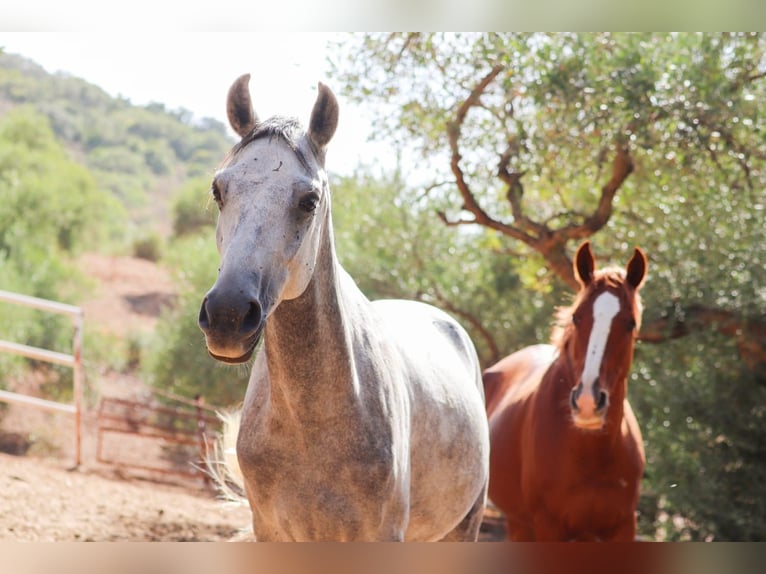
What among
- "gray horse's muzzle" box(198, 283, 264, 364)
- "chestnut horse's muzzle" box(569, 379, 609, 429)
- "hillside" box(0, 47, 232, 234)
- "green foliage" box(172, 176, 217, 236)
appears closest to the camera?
"gray horse's muzzle" box(198, 283, 264, 364)

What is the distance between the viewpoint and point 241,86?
73.2 inches

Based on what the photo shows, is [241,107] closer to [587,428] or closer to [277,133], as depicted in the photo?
[277,133]

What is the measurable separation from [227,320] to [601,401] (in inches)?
69.3

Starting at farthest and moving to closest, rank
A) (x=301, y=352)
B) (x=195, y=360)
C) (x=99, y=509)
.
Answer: (x=195, y=360)
(x=99, y=509)
(x=301, y=352)

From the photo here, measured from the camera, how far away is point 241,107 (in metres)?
1.87

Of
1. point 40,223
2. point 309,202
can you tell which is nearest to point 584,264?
point 309,202

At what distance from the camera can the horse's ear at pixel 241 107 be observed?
1858mm

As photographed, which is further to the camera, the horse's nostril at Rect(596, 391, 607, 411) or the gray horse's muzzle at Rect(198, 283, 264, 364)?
the horse's nostril at Rect(596, 391, 607, 411)

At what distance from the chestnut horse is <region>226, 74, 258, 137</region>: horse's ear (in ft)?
5.21

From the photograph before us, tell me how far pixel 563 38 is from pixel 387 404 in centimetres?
339

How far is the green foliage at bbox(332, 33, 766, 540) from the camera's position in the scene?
4527mm

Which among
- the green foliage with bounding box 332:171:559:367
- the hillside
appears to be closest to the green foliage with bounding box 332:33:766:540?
the green foliage with bounding box 332:171:559:367

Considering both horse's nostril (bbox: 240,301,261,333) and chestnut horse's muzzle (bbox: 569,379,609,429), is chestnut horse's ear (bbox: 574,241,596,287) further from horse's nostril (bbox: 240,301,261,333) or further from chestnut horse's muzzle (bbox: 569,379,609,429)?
Result: horse's nostril (bbox: 240,301,261,333)
